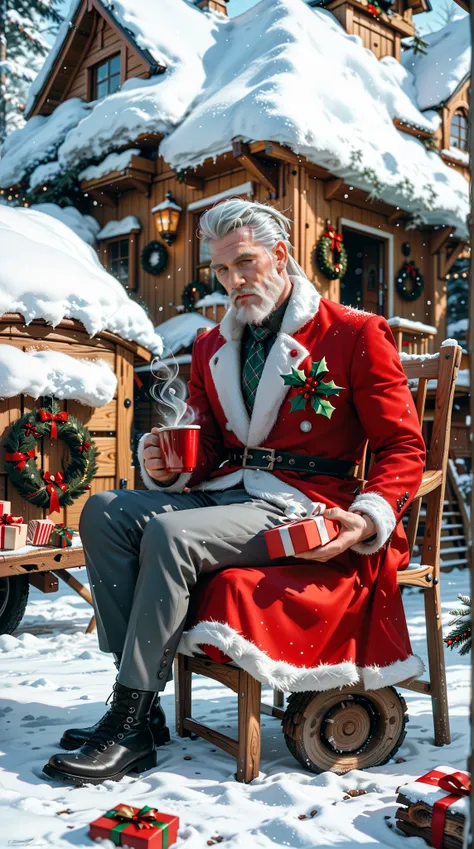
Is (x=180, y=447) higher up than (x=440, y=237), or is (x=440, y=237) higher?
(x=440, y=237)

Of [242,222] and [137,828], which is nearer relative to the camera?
[137,828]

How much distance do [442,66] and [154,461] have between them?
1141 centimetres

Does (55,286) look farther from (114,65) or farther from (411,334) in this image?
(114,65)

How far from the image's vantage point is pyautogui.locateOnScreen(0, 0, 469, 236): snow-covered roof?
894 centimetres

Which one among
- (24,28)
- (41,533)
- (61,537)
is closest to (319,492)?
(61,537)

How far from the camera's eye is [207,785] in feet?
7.88

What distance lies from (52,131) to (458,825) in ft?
38.5

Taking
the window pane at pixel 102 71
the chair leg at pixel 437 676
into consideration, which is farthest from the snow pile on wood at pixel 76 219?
the chair leg at pixel 437 676

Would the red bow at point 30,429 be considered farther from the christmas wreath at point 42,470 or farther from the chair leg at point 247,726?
the chair leg at point 247,726

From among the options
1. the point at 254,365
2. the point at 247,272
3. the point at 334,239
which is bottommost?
the point at 254,365

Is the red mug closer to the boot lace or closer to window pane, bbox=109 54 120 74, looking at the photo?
Result: the boot lace

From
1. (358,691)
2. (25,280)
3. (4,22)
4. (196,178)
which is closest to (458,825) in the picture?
(358,691)

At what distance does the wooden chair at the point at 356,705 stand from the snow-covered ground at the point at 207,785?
7 cm

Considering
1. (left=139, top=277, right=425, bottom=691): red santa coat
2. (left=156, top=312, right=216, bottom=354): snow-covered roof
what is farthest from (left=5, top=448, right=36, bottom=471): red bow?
(left=156, top=312, right=216, bottom=354): snow-covered roof
